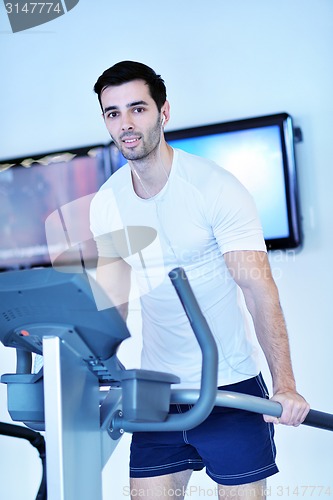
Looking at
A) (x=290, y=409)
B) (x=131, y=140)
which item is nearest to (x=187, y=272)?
(x=131, y=140)

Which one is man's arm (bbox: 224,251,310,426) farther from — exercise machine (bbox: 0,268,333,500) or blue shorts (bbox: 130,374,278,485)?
exercise machine (bbox: 0,268,333,500)

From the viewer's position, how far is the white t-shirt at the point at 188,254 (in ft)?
7.30

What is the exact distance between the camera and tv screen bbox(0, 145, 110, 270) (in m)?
3.67

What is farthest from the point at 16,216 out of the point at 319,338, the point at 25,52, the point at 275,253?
the point at 319,338

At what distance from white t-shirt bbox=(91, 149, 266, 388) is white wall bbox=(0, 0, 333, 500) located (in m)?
1.03

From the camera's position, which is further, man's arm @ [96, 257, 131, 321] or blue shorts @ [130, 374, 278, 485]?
man's arm @ [96, 257, 131, 321]

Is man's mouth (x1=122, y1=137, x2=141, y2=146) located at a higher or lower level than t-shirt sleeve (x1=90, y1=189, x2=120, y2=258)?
higher

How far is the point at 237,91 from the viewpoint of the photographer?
3396 millimetres

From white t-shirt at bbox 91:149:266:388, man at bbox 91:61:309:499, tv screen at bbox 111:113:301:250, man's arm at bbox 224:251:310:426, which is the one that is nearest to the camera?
man's arm at bbox 224:251:310:426

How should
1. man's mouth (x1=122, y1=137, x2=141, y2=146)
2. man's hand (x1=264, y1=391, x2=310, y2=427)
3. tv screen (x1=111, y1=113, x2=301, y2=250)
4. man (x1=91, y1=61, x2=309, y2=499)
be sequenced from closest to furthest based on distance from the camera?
man's hand (x1=264, y1=391, x2=310, y2=427)
man (x1=91, y1=61, x2=309, y2=499)
man's mouth (x1=122, y1=137, x2=141, y2=146)
tv screen (x1=111, y1=113, x2=301, y2=250)

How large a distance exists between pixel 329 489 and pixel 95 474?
6.66 feet

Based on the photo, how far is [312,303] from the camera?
329 centimetres

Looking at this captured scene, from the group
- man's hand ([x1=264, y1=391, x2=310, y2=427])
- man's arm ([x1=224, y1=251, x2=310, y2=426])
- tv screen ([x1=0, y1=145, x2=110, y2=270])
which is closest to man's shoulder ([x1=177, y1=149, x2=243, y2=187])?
man's arm ([x1=224, y1=251, x2=310, y2=426])

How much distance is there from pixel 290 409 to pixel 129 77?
4.12 ft
